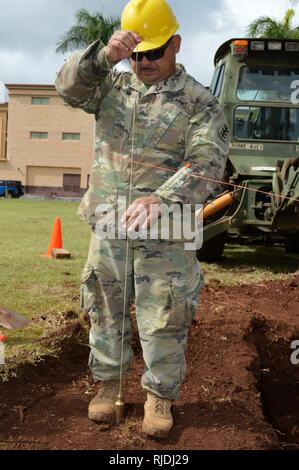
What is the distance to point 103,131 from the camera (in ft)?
9.52

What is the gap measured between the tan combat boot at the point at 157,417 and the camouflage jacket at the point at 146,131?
938 mm

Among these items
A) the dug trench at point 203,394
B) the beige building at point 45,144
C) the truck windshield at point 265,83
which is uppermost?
the beige building at point 45,144

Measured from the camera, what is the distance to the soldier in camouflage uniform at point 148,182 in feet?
8.84

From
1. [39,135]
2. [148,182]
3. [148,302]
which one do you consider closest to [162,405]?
[148,302]

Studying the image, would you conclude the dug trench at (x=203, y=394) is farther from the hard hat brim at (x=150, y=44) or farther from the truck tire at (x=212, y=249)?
the truck tire at (x=212, y=249)

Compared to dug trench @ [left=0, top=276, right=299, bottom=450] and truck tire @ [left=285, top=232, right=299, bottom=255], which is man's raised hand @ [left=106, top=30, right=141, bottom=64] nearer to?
dug trench @ [left=0, top=276, right=299, bottom=450]

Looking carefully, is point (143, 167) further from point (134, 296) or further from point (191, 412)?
point (191, 412)

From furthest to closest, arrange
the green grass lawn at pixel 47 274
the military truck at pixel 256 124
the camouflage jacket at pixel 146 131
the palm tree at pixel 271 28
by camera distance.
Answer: the palm tree at pixel 271 28
the military truck at pixel 256 124
the green grass lawn at pixel 47 274
the camouflage jacket at pixel 146 131

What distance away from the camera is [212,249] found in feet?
26.6

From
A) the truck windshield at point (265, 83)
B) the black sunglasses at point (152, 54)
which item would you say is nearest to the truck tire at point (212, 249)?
the truck windshield at point (265, 83)

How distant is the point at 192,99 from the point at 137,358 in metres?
1.87

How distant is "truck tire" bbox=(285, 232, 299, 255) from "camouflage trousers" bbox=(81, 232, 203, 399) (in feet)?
17.6

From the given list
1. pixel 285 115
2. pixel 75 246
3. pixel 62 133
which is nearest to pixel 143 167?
pixel 285 115

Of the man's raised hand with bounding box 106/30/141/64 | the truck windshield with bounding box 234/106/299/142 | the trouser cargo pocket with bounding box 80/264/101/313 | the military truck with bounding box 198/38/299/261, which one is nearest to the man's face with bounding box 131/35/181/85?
the man's raised hand with bounding box 106/30/141/64
